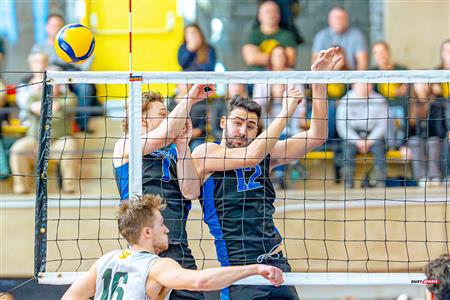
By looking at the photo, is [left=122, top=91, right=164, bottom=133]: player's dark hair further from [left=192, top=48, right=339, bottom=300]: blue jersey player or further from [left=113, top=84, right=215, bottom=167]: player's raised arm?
[left=192, top=48, right=339, bottom=300]: blue jersey player

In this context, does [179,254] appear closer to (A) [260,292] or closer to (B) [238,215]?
(B) [238,215]

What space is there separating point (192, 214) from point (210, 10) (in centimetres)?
287

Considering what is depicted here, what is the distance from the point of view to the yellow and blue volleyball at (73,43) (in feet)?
21.9

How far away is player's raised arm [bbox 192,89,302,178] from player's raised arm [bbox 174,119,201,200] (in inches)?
4.3

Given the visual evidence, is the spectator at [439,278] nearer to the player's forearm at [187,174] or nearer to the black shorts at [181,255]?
the black shorts at [181,255]

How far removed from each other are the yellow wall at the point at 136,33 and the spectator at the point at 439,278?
7217mm

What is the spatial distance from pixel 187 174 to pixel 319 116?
3.67ft

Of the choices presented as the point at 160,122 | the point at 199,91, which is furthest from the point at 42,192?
the point at 199,91

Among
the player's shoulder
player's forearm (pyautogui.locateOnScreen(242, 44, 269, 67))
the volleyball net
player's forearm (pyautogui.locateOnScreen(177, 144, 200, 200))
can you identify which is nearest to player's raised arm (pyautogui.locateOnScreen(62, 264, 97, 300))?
player's forearm (pyautogui.locateOnScreen(177, 144, 200, 200))

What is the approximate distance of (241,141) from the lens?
6742mm

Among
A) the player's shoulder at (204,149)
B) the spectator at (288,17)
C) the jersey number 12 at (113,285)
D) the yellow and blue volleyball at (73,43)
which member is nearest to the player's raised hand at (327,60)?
the player's shoulder at (204,149)

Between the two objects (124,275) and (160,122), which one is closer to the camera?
(124,275)

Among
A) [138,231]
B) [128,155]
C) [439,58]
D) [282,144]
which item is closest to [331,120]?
[439,58]

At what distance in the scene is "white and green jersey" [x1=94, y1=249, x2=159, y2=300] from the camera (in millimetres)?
A: 5672
